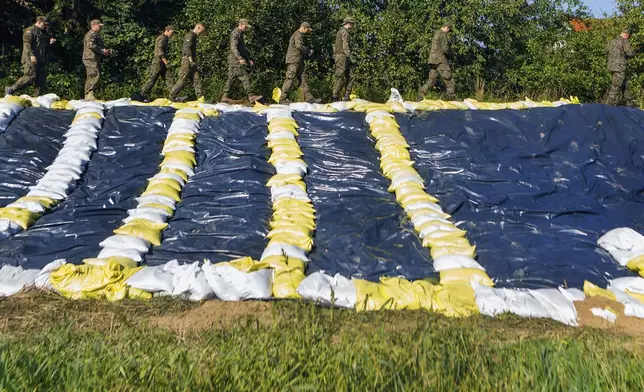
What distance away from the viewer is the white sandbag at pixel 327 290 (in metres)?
4.89

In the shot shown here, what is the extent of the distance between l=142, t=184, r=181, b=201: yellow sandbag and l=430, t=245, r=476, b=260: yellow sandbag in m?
2.71

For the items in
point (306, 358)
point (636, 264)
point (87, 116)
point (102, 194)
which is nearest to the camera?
point (306, 358)

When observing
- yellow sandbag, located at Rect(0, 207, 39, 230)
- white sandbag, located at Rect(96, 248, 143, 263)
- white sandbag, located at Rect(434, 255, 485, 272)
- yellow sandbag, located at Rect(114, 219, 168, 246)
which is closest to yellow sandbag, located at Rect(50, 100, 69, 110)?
yellow sandbag, located at Rect(0, 207, 39, 230)

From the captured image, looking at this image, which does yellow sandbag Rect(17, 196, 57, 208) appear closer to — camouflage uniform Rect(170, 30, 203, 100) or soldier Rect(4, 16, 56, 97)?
soldier Rect(4, 16, 56, 97)

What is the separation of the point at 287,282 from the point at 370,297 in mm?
661

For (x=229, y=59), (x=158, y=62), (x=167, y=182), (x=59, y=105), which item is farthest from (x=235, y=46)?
(x=167, y=182)

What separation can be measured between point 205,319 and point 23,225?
252 cm

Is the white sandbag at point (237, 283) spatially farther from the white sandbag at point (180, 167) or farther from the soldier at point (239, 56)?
the soldier at point (239, 56)

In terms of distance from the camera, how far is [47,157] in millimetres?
7520

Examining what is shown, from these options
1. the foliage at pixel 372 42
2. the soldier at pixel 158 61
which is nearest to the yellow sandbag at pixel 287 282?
the soldier at pixel 158 61

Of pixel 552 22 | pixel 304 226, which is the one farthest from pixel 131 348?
pixel 552 22

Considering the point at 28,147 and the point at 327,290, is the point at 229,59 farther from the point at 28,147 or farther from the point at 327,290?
the point at 327,290

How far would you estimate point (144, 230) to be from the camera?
19.5 feet

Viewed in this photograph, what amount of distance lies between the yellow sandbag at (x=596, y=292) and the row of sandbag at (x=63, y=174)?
16.5 feet
